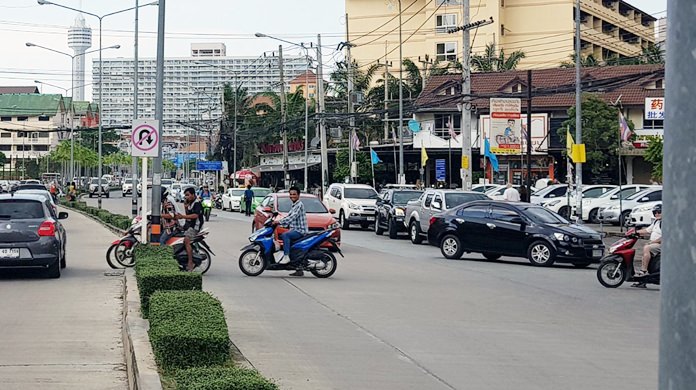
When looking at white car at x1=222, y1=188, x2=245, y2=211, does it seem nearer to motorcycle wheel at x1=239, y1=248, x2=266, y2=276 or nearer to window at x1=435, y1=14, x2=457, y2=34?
window at x1=435, y1=14, x2=457, y2=34

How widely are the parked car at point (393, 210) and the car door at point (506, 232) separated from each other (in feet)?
31.9

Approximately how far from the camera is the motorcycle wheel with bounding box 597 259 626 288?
19.2m

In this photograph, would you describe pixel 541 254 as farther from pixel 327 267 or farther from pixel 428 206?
pixel 428 206

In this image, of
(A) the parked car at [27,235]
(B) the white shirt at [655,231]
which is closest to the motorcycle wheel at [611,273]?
(B) the white shirt at [655,231]

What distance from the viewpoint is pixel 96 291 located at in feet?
57.8

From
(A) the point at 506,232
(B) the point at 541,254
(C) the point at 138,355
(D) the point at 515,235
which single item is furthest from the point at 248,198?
(C) the point at 138,355

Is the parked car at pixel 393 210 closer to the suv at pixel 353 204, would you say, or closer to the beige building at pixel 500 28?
the suv at pixel 353 204

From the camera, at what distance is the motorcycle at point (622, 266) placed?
61.3 ft

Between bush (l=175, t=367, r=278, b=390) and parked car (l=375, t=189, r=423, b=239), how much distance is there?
92.9 ft

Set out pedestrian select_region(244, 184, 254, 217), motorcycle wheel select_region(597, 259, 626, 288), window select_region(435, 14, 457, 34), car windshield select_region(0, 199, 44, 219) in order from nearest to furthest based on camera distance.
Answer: car windshield select_region(0, 199, 44, 219) → motorcycle wheel select_region(597, 259, 626, 288) → pedestrian select_region(244, 184, 254, 217) → window select_region(435, 14, 457, 34)

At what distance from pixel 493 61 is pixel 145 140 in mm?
62447

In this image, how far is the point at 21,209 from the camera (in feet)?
63.2

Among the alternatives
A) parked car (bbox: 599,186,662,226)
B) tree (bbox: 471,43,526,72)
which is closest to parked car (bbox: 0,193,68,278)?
parked car (bbox: 599,186,662,226)

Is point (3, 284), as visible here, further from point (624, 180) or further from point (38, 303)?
point (624, 180)
